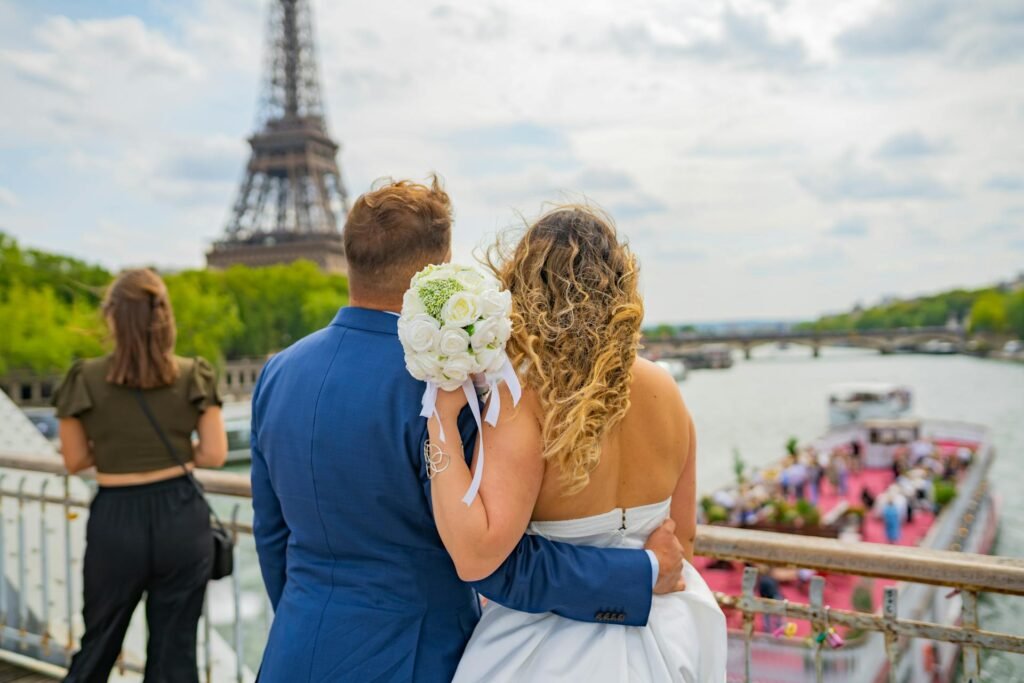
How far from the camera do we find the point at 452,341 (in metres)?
1.64

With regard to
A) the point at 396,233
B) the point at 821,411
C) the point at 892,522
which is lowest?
the point at 821,411

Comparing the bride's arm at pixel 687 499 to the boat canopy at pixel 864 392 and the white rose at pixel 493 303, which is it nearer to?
the white rose at pixel 493 303

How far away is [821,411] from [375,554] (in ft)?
190

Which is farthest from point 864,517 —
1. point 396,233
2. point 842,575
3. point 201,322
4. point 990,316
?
point 990,316

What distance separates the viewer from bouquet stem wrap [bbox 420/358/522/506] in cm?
169

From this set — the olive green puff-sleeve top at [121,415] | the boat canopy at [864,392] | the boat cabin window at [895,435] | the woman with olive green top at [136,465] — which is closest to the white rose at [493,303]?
the olive green puff-sleeve top at [121,415]

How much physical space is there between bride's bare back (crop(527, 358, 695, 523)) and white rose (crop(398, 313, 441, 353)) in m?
0.39

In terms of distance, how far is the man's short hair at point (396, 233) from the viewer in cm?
191

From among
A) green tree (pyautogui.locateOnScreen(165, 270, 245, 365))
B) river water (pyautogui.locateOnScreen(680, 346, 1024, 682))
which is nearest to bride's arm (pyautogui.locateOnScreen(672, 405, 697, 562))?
river water (pyautogui.locateOnScreen(680, 346, 1024, 682))

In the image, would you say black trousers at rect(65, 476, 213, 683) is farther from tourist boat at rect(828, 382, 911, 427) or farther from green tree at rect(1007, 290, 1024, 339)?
green tree at rect(1007, 290, 1024, 339)

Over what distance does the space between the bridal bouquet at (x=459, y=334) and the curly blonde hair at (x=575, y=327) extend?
0.08 meters

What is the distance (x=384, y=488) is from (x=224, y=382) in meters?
49.7

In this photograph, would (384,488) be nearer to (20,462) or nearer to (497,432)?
(497,432)

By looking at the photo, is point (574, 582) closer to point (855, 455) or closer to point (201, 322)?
point (855, 455)
